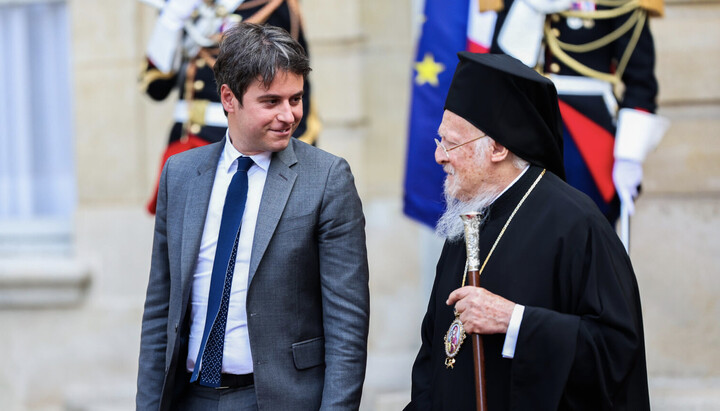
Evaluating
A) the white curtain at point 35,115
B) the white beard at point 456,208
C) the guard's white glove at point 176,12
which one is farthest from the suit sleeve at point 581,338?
the white curtain at point 35,115

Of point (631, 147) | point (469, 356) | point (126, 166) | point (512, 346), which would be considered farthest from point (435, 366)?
point (126, 166)

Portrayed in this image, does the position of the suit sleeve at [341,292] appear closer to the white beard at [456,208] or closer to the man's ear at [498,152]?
the white beard at [456,208]

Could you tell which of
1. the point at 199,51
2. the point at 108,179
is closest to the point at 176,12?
the point at 199,51

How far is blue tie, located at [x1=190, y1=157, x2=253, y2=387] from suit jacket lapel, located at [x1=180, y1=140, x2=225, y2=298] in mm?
69

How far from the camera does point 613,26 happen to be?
13.5ft

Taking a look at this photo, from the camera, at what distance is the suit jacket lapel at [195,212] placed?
2900mm

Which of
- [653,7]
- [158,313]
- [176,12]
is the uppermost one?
[653,7]

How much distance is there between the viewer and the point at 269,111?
2.86m

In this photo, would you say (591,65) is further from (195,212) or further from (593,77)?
(195,212)

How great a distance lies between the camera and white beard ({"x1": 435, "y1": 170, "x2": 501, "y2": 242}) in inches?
114

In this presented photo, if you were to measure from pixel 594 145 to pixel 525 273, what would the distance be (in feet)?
4.92

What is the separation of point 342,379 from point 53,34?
483 cm

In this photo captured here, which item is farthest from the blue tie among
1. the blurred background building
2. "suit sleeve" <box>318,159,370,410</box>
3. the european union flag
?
the blurred background building

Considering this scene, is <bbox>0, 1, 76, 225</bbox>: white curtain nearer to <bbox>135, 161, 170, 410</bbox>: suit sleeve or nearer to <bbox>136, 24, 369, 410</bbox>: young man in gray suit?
<bbox>135, 161, 170, 410</bbox>: suit sleeve
